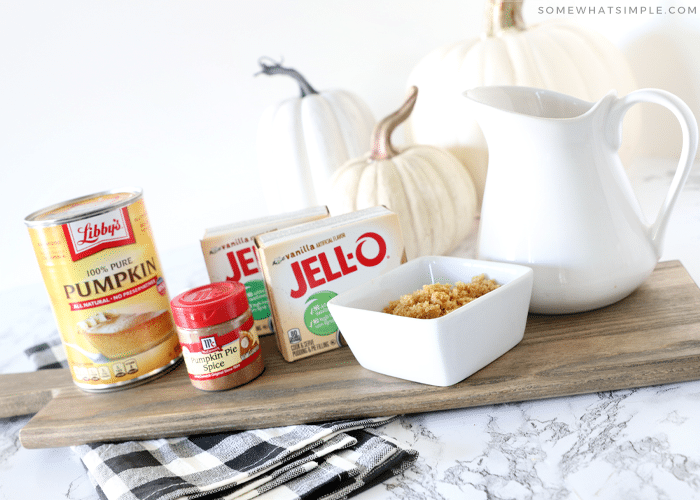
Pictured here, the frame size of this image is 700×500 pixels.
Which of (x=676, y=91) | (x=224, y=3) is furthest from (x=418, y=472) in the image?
(x=224, y=3)

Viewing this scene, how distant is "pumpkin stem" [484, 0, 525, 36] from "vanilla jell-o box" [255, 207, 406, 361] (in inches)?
25.5

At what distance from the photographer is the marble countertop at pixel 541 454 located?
509 mm

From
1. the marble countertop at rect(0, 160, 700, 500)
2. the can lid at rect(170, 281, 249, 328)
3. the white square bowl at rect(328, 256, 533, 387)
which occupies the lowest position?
the marble countertop at rect(0, 160, 700, 500)

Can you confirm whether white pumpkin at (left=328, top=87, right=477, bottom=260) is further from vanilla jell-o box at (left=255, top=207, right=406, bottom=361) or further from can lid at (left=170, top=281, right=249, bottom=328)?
can lid at (left=170, top=281, right=249, bottom=328)

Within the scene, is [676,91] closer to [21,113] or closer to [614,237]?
[614,237]

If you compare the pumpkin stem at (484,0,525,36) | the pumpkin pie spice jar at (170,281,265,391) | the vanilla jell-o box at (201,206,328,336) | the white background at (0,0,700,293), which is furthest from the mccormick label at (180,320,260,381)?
the white background at (0,0,700,293)

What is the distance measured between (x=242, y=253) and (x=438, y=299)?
0.29 m

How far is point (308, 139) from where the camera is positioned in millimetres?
1293

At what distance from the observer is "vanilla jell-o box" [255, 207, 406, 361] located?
74cm

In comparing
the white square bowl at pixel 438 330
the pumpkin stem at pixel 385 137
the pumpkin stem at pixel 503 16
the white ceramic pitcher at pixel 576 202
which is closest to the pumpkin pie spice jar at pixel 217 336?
the white square bowl at pixel 438 330

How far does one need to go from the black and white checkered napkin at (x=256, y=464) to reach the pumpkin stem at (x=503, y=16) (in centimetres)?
90

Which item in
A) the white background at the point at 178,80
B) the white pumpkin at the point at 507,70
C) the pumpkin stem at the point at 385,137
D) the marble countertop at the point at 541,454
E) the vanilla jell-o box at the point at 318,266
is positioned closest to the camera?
the marble countertop at the point at 541,454

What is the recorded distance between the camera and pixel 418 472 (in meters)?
0.56

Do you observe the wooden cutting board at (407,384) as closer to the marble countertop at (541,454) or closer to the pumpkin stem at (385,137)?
the marble countertop at (541,454)
